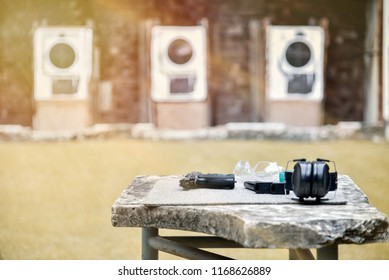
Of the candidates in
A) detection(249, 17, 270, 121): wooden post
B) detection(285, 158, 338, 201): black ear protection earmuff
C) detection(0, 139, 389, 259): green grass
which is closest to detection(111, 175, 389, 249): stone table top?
detection(285, 158, 338, 201): black ear protection earmuff

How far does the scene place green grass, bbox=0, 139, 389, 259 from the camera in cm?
A: 268

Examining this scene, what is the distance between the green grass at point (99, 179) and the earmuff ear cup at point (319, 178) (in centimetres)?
133

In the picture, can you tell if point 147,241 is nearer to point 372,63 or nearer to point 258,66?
point 258,66

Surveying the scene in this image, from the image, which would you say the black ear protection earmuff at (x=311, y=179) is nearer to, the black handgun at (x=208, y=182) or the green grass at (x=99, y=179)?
the black handgun at (x=208, y=182)

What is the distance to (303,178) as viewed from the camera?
125 cm

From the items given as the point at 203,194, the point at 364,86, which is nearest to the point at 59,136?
the point at 364,86

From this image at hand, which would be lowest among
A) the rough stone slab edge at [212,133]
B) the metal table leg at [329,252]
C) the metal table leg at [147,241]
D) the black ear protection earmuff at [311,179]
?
the rough stone slab edge at [212,133]

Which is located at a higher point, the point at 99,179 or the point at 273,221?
the point at 273,221

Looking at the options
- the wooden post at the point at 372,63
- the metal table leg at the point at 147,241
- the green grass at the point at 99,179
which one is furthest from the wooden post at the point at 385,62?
the metal table leg at the point at 147,241

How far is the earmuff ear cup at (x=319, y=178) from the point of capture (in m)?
1.25

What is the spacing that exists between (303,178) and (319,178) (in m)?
0.03

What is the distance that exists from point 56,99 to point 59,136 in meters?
0.36

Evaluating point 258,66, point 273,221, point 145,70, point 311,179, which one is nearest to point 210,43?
point 258,66

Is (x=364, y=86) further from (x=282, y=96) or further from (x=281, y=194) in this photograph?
(x=281, y=194)
